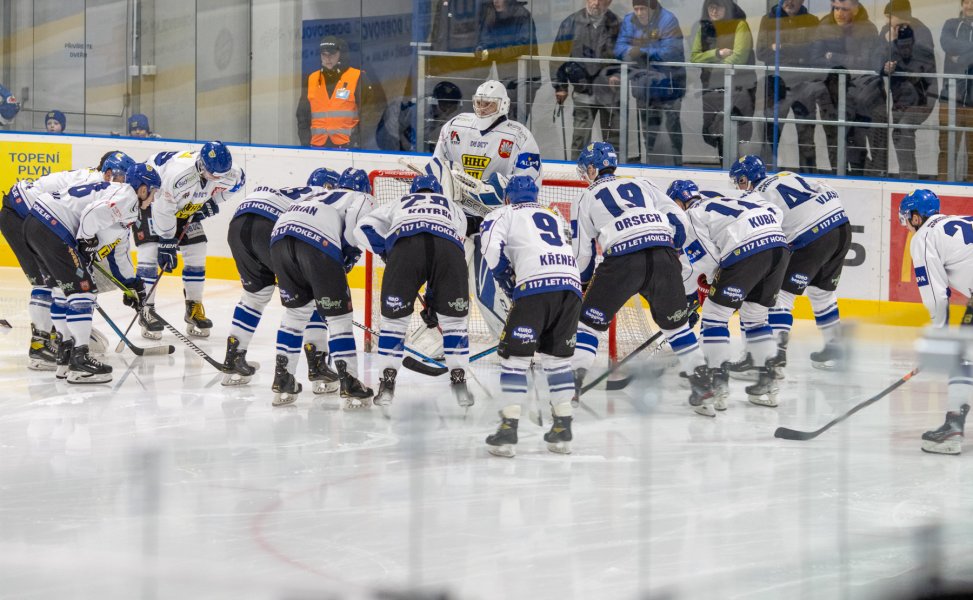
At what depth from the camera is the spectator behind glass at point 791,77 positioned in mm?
7930

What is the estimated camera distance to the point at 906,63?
7770mm

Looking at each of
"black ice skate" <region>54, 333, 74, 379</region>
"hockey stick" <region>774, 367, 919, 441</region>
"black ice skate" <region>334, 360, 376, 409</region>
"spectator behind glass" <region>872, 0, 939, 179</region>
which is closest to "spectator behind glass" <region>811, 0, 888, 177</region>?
"spectator behind glass" <region>872, 0, 939, 179</region>

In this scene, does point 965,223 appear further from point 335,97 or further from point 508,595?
point 335,97

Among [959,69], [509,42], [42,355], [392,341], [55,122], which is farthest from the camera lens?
[55,122]

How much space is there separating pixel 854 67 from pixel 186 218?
4152 mm

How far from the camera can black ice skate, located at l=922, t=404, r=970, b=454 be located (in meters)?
2.68

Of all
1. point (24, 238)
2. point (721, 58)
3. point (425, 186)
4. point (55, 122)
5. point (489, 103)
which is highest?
point (721, 58)

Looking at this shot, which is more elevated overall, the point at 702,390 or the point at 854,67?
the point at 854,67

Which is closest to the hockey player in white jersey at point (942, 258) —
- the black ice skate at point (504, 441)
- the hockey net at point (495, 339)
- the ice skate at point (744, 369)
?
the ice skate at point (744, 369)

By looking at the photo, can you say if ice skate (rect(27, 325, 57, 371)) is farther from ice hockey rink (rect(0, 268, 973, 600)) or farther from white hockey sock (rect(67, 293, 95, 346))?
ice hockey rink (rect(0, 268, 973, 600))

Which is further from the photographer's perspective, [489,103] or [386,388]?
[489,103]

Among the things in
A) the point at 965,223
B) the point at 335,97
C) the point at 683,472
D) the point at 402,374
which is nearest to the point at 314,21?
the point at 335,97

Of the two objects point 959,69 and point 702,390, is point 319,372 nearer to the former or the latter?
point 702,390

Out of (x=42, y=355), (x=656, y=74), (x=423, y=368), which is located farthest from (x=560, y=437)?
(x=656, y=74)
